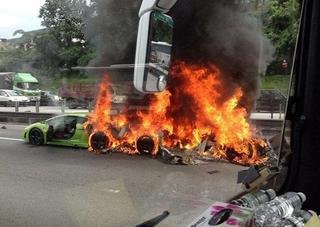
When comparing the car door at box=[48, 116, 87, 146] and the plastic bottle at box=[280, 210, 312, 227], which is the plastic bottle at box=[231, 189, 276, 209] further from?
the car door at box=[48, 116, 87, 146]

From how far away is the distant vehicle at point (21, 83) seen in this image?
1.53 m

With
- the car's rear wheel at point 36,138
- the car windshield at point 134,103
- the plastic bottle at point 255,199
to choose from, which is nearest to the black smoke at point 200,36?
the car windshield at point 134,103

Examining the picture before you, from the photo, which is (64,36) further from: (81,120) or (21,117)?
(21,117)

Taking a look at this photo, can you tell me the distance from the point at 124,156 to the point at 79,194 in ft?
1.25

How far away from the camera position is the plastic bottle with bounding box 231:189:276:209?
1203 millimetres

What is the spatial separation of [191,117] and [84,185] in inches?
35.0

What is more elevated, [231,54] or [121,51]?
[231,54]

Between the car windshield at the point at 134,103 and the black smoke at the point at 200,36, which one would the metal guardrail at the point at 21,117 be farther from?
the black smoke at the point at 200,36

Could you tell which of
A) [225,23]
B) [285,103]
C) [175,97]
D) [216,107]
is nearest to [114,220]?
[216,107]

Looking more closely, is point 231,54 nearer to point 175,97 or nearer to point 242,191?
point 175,97

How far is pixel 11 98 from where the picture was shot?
1.71 meters

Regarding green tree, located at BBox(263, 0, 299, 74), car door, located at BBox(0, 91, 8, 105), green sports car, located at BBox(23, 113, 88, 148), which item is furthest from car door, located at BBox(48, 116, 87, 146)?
green tree, located at BBox(263, 0, 299, 74)

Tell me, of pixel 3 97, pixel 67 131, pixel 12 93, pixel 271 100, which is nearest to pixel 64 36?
pixel 12 93

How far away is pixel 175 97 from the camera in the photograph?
216 centimetres
